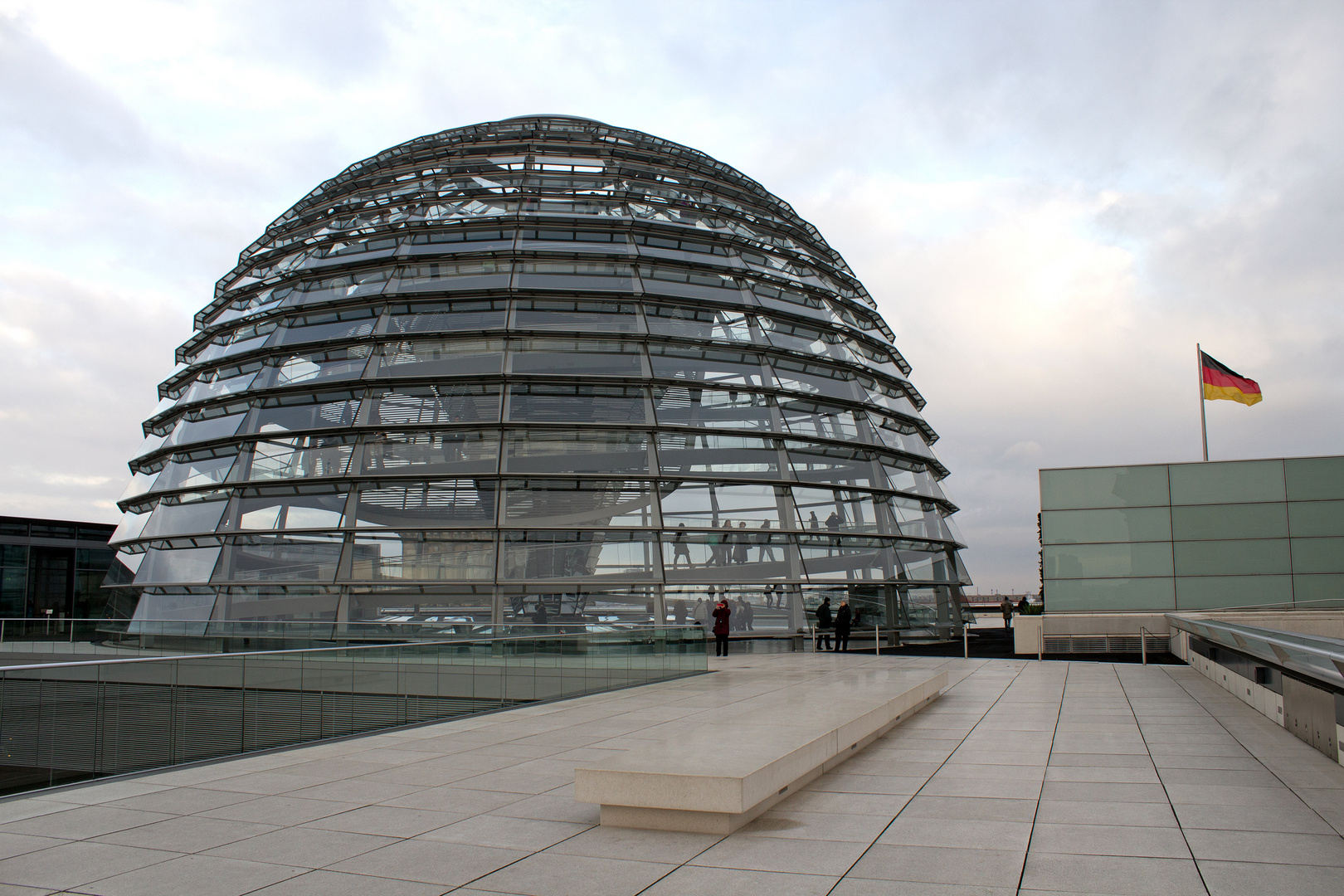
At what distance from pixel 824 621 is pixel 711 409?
553cm

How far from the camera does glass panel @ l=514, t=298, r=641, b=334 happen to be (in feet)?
70.4

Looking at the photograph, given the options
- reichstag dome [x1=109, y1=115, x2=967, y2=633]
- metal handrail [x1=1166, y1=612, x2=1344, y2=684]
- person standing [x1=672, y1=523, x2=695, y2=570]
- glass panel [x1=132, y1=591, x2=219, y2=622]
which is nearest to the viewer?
metal handrail [x1=1166, y1=612, x2=1344, y2=684]

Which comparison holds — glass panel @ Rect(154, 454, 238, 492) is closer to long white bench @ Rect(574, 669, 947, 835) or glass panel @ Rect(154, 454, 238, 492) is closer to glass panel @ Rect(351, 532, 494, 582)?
glass panel @ Rect(351, 532, 494, 582)

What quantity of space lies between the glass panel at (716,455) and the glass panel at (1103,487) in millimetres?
8098

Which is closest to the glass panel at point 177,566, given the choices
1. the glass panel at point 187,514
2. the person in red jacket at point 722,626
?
the glass panel at point 187,514

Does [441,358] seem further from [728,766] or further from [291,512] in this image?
[728,766]

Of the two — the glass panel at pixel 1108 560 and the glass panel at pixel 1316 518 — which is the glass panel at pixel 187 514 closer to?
the glass panel at pixel 1108 560

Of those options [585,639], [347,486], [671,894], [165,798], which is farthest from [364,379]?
[671,894]

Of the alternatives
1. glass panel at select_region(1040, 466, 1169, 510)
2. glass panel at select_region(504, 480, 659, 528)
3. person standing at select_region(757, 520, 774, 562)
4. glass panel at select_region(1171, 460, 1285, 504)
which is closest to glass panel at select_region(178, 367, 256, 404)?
glass panel at select_region(504, 480, 659, 528)

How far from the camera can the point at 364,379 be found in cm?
2031

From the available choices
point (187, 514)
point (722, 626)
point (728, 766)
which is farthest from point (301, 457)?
point (728, 766)

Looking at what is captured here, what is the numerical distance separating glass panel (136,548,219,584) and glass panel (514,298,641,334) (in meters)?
8.50

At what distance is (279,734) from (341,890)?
5.23 meters

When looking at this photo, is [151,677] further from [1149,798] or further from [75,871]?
[1149,798]
